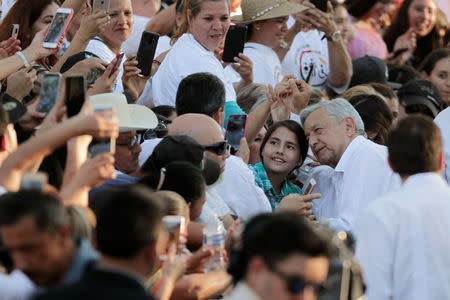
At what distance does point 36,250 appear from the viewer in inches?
112

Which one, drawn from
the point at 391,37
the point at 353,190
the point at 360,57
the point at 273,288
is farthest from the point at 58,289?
the point at 391,37

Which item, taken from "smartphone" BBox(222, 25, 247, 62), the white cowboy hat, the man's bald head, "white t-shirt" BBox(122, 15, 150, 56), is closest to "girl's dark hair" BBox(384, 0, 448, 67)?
the white cowboy hat

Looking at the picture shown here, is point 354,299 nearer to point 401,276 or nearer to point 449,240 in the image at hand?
point 401,276

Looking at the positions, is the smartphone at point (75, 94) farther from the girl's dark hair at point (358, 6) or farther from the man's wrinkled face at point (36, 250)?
the girl's dark hair at point (358, 6)

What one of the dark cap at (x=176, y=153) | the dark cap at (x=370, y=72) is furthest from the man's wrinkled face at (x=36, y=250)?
the dark cap at (x=370, y=72)

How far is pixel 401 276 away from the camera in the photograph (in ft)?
12.7

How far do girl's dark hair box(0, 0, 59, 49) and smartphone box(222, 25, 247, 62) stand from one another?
151cm

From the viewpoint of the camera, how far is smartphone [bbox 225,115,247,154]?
5852mm

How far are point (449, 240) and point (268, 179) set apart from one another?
2332mm

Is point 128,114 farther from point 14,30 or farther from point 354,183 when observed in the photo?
point 354,183

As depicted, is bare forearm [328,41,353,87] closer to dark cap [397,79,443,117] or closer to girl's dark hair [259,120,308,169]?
dark cap [397,79,443,117]

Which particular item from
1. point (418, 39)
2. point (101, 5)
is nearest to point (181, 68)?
point (101, 5)

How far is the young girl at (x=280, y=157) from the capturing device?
19.8 ft

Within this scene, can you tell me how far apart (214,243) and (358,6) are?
6.13 m
